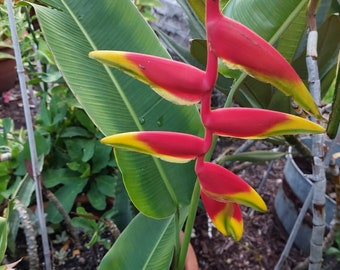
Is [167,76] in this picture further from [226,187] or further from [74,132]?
[74,132]

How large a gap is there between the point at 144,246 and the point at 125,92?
24cm

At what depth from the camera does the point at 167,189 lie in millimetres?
631

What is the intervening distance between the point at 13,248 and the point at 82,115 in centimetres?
31

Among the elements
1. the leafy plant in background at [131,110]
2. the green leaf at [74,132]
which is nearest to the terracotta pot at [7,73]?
the green leaf at [74,132]

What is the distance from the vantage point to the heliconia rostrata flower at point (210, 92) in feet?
1.11

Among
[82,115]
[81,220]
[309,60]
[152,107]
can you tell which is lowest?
[81,220]

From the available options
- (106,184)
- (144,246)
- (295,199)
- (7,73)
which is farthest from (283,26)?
(7,73)

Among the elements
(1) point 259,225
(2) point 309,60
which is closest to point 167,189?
(2) point 309,60

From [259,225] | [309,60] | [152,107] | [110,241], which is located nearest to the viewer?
[309,60]

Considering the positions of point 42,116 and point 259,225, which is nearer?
point 42,116

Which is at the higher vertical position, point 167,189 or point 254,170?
point 167,189

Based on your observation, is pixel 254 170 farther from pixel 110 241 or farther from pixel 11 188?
pixel 11 188

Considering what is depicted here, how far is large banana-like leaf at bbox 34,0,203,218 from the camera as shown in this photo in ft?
1.92

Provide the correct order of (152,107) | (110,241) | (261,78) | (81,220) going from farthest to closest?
(110,241)
(81,220)
(152,107)
(261,78)
